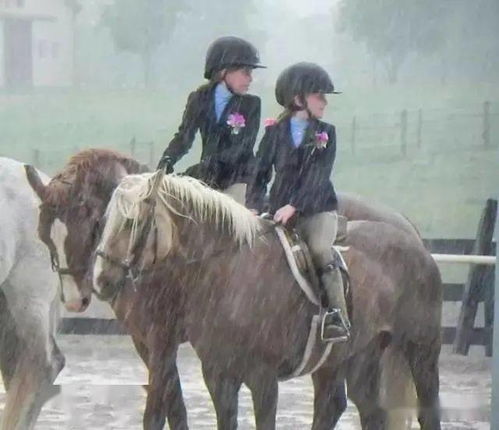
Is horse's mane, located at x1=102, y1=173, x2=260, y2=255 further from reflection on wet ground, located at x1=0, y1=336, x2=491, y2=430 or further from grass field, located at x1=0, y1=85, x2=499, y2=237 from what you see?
grass field, located at x1=0, y1=85, x2=499, y2=237

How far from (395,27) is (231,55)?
2.93 m

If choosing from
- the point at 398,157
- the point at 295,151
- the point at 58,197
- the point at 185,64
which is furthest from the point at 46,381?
the point at 398,157

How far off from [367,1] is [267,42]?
71 centimetres

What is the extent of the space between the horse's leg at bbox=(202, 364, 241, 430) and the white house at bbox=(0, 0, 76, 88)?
2911mm

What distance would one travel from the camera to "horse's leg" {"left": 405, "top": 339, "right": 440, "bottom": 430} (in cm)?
441

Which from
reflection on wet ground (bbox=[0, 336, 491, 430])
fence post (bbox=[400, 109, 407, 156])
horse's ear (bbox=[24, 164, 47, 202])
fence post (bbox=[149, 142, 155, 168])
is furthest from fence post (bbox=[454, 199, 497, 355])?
horse's ear (bbox=[24, 164, 47, 202])

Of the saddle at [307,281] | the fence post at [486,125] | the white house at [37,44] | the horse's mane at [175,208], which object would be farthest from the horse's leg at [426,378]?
the white house at [37,44]

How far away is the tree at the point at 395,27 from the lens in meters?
6.69

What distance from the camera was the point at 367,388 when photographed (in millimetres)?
4516

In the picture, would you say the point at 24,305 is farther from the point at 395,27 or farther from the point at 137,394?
the point at 395,27

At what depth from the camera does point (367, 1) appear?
6766mm

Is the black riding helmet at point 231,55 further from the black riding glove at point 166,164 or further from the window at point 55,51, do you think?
the window at point 55,51

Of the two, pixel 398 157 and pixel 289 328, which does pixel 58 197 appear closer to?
pixel 289 328

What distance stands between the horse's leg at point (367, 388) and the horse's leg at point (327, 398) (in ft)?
0.22
